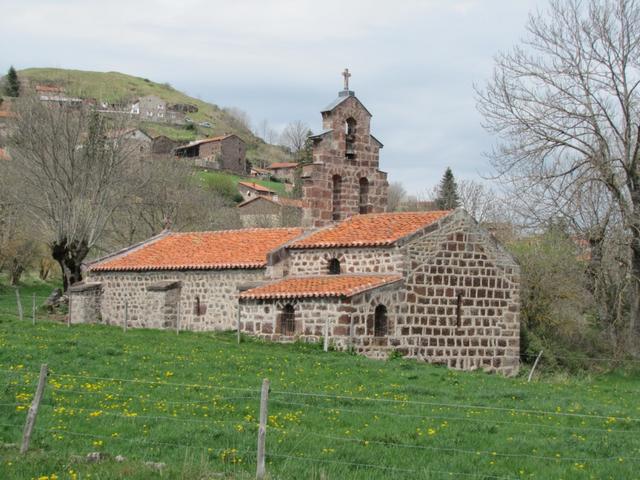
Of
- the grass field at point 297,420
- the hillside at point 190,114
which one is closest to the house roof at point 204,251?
the grass field at point 297,420

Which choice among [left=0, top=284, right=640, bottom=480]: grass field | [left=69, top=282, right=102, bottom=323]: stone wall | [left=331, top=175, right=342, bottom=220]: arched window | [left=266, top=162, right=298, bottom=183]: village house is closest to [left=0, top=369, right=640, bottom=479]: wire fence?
[left=0, top=284, right=640, bottom=480]: grass field

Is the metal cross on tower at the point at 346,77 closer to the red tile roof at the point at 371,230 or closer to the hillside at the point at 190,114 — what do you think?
the red tile roof at the point at 371,230

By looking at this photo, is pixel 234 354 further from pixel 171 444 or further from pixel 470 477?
pixel 470 477

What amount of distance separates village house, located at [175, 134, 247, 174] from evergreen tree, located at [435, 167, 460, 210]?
167 ft

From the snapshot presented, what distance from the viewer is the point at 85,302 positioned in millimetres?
35312

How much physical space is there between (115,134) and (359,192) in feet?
52.6

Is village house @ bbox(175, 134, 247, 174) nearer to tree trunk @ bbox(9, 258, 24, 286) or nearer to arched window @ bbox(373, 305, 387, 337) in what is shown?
tree trunk @ bbox(9, 258, 24, 286)

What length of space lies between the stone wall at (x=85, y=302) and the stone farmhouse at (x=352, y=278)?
7.00 ft

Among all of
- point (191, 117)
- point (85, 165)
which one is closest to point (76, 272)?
point (85, 165)

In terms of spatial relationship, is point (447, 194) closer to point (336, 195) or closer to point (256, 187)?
point (256, 187)

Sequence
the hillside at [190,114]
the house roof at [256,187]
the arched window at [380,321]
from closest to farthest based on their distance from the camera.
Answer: the arched window at [380,321] < the house roof at [256,187] < the hillside at [190,114]

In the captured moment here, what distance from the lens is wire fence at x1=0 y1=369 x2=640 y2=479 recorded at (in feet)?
38.5

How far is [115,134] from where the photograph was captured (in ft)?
139

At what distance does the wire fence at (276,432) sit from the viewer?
462 inches
